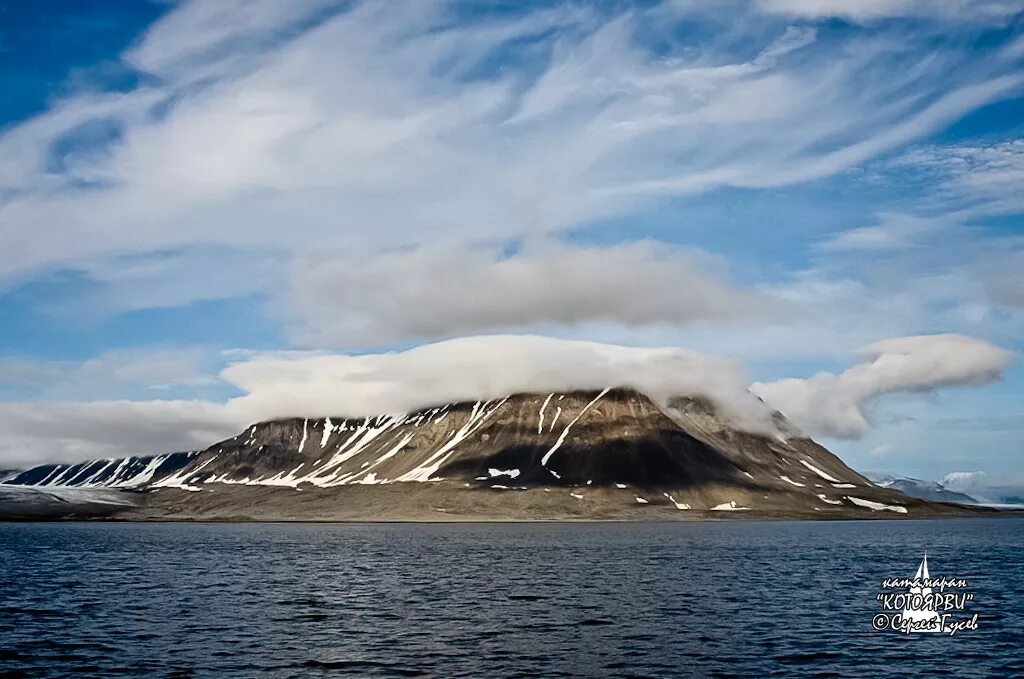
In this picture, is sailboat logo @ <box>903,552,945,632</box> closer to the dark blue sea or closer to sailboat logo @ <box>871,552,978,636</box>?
sailboat logo @ <box>871,552,978,636</box>

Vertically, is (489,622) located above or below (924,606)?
above

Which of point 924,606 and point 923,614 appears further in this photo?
point 924,606

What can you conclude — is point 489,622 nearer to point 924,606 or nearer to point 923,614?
point 923,614

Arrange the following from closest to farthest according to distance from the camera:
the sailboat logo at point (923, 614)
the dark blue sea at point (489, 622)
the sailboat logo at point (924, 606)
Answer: the dark blue sea at point (489, 622), the sailboat logo at point (923, 614), the sailboat logo at point (924, 606)

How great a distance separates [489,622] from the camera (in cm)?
7425

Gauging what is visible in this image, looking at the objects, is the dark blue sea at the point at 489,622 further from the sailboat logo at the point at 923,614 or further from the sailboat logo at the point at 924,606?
the sailboat logo at the point at 923,614

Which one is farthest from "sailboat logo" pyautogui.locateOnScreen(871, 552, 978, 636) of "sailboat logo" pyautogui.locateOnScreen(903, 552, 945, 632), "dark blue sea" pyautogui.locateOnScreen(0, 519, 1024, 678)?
"dark blue sea" pyautogui.locateOnScreen(0, 519, 1024, 678)

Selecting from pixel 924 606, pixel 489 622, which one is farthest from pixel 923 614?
pixel 489 622

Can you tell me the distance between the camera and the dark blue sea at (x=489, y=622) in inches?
2211

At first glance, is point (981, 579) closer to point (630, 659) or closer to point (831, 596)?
point (831, 596)

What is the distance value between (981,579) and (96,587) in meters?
99.5

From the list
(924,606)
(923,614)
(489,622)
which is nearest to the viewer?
(489,622)

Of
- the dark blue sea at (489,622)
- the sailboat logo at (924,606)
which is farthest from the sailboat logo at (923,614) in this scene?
the dark blue sea at (489,622)

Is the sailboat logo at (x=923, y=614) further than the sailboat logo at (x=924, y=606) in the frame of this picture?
No
